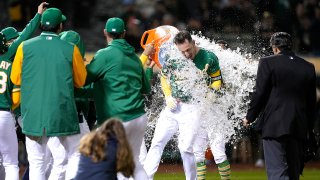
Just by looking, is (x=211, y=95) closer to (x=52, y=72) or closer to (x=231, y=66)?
(x=231, y=66)

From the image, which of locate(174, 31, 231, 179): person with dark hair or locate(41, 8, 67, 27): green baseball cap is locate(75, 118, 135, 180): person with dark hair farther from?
locate(174, 31, 231, 179): person with dark hair

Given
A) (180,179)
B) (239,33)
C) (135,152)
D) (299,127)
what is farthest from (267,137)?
(239,33)

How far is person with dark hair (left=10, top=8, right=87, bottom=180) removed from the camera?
10.4 m

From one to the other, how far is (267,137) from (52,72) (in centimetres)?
256

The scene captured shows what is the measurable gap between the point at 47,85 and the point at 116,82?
2.56 feet

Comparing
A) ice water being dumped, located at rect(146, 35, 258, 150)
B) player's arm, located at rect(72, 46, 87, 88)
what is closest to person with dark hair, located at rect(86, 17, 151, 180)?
player's arm, located at rect(72, 46, 87, 88)

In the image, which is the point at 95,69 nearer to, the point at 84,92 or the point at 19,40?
the point at 84,92

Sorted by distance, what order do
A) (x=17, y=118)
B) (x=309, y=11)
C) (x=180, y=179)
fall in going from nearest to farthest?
(x=17, y=118) < (x=180, y=179) < (x=309, y=11)

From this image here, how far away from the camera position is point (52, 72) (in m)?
10.4

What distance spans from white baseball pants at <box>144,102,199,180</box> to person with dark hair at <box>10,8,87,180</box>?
2.48m

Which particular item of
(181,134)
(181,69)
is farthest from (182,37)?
(181,134)

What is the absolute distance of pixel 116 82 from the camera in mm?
10633

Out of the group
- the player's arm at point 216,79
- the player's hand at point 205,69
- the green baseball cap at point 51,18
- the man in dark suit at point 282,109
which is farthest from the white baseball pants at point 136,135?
the player's arm at point 216,79

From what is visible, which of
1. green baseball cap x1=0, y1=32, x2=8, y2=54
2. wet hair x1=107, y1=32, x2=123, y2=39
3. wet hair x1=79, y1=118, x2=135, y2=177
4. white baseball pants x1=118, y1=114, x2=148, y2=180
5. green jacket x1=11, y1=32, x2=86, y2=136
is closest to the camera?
wet hair x1=79, y1=118, x2=135, y2=177
